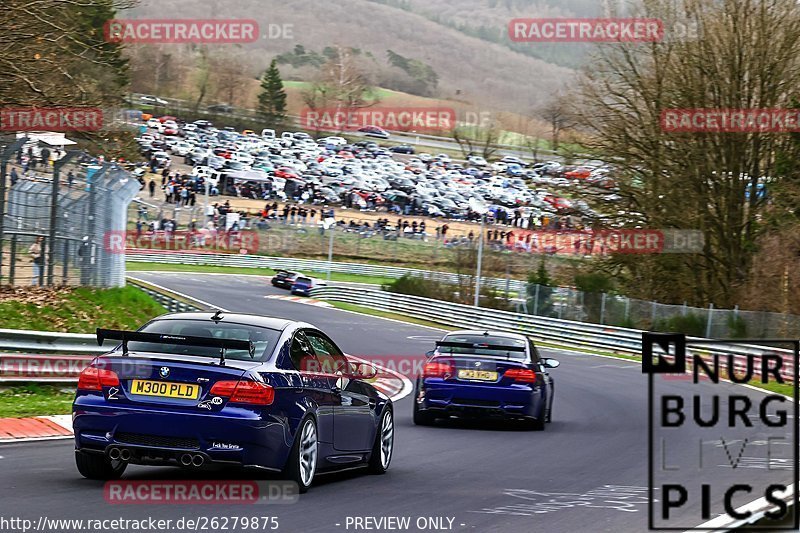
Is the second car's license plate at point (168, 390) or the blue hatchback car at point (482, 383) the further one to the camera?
the blue hatchback car at point (482, 383)

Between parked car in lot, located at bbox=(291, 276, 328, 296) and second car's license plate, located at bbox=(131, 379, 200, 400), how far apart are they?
51.1m

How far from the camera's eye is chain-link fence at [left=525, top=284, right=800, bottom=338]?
117ft

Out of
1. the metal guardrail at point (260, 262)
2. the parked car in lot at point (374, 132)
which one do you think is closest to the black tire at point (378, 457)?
the metal guardrail at point (260, 262)

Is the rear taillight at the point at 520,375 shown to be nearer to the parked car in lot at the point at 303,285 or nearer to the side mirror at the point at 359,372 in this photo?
the side mirror at the point at 359,372

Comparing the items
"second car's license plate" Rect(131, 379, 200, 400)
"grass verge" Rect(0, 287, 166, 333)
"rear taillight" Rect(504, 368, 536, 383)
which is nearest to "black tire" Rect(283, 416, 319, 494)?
"second car's license plate" Rect(131, 379, 200, 400)

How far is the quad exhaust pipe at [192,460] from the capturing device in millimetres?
8562

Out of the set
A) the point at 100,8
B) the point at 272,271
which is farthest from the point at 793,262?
the point at 272,271

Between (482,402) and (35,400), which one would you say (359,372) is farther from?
(35,400)

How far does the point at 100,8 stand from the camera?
23.0 metres

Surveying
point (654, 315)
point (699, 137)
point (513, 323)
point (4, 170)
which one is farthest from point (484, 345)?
point (513, 323)

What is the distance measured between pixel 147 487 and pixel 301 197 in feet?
256

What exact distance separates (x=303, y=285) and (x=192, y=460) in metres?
51.8

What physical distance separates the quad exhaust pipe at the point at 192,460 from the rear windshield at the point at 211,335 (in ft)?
2.66

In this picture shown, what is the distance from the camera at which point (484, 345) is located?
16391 millimetres
